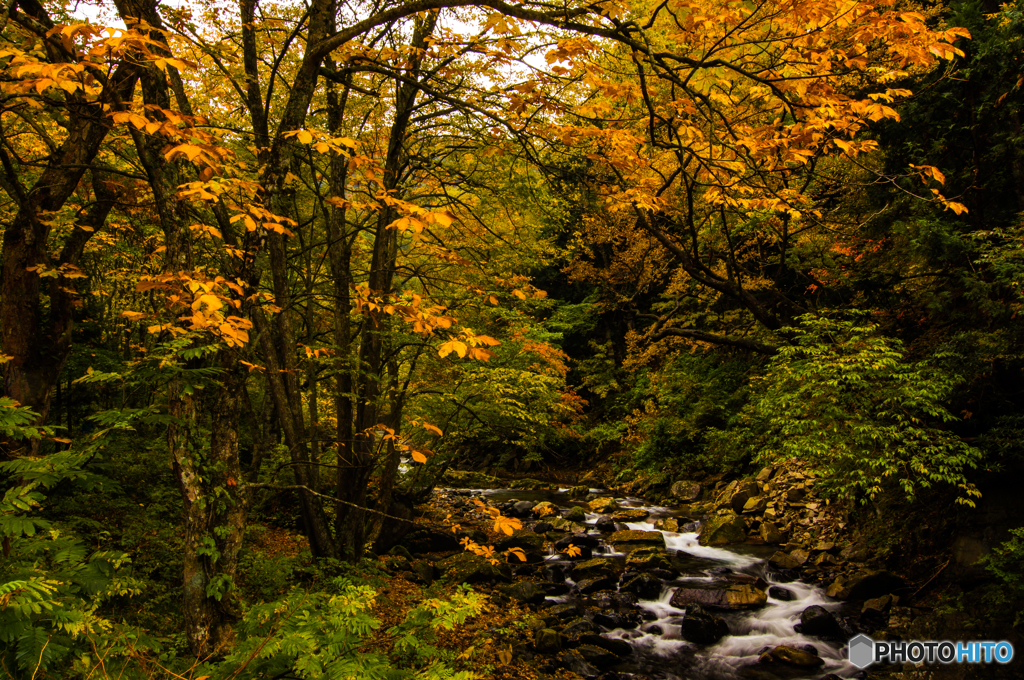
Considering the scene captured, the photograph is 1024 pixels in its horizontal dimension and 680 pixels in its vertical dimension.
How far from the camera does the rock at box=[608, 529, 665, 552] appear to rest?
10.9 meters

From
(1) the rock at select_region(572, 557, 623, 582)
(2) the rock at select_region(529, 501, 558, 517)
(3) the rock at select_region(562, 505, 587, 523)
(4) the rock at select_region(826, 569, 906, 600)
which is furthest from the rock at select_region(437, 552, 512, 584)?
(4) the rock at select_region(826, 569, 906, 600)

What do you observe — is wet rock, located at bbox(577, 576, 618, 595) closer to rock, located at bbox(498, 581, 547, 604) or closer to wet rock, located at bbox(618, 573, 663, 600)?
wet rock, located at bbox(618, 573, 663, 600)

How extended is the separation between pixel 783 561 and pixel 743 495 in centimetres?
308

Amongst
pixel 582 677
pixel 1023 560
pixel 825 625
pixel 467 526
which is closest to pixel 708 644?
pixel 825 625

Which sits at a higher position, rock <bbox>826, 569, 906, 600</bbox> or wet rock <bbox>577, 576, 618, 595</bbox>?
rock <bbox>826, 569, 906, 600</bbox>

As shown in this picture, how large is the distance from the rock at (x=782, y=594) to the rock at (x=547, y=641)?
3.69 m

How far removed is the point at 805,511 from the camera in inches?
417

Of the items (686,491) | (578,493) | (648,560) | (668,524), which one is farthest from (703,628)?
(578,493)

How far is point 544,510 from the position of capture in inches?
556

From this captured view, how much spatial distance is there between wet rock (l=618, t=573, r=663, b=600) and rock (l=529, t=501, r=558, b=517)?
5.00 meters

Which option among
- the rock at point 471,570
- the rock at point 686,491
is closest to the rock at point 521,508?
the rock at point 686,491

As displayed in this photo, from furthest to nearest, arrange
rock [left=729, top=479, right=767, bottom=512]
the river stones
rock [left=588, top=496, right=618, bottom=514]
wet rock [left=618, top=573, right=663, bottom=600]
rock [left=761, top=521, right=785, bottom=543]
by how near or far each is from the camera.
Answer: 1. rock [left=588, top=496, right=618, bottom=514]
2. rock [left=729, top=479, right=767, bottom=512]
3. rock [left=761, top=521, right=785, bottom=543]
4. wet rock [left=618, top=573, right=663, bottom=600]
5. the river stones

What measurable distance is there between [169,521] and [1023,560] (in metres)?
9.76

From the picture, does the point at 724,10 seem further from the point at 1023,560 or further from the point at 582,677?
the point at 582,677
